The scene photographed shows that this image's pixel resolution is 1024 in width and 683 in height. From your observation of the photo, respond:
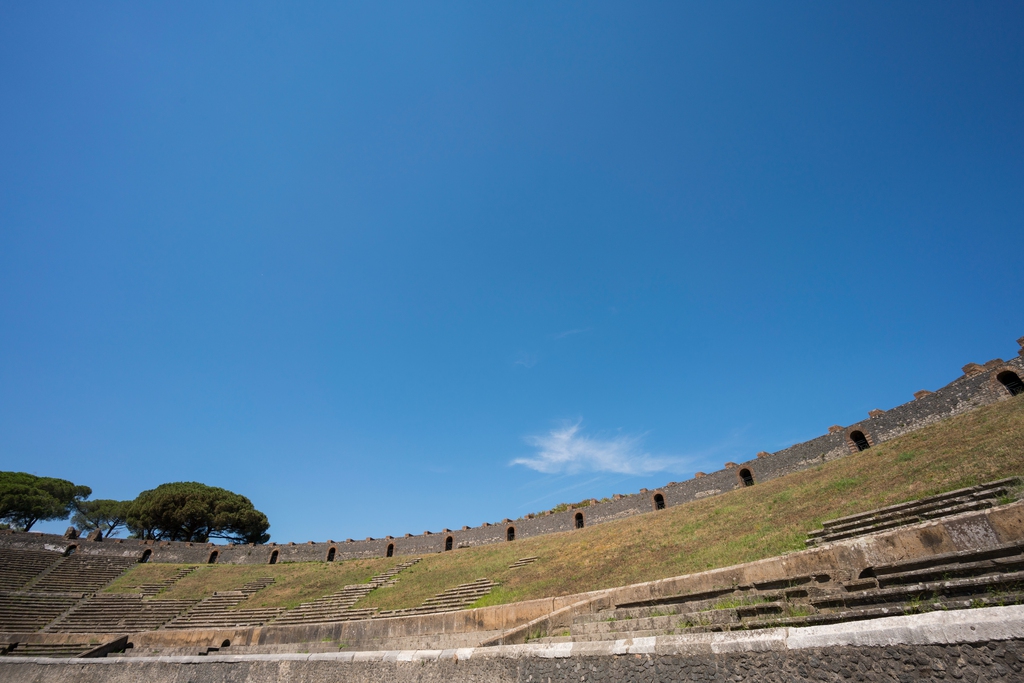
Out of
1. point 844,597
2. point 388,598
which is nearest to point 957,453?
point 844,597

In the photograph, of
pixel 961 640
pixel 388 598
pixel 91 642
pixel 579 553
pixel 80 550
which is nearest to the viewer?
pixel 961 640

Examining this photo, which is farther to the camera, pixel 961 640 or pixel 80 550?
pixel 80 550

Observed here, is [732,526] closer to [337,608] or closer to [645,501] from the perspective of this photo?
[645,501]

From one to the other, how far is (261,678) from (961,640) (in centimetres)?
755

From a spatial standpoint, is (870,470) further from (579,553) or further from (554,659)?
(554,659)

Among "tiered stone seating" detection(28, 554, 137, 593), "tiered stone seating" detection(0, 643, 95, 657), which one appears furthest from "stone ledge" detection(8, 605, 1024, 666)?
"tiered stone seating" detection(28, 554, 137, 593)

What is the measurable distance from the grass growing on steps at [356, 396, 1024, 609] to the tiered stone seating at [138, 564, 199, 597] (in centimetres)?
1796

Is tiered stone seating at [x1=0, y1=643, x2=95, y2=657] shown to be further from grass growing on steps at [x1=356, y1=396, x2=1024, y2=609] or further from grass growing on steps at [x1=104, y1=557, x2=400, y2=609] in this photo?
grass growing on steps at [x1=356, y1=396, x2=1024, y2=609]

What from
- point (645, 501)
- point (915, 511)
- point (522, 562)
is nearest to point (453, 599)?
point (522, 562)

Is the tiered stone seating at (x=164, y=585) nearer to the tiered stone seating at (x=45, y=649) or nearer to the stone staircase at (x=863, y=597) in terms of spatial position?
the tiered stone seating at (x=45, y=649)

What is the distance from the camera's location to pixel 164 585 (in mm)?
31797

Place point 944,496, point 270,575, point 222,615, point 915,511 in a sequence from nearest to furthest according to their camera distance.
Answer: point 915,511, point 944,496, point 222,615, point 270,575

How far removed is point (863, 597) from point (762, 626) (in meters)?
1.07

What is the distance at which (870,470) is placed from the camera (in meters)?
14.4
